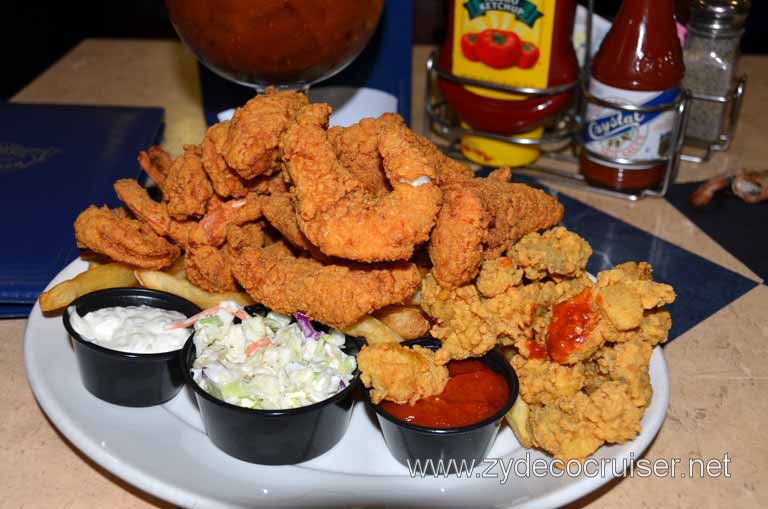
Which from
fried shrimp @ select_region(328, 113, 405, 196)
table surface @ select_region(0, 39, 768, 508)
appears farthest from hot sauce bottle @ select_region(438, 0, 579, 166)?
fried shrimp @ select_region(328, 113, 405, 196)

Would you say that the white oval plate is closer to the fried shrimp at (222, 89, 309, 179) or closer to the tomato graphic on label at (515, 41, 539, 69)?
the fried shrimp at (222, 89, 309, 179)

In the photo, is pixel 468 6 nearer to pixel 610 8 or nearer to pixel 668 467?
pixel 668 467

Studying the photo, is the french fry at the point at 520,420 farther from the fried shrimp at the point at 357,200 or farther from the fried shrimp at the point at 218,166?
the fried shrimp at the point at 218,166

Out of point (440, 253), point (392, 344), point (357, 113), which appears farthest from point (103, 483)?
point (357, 113)

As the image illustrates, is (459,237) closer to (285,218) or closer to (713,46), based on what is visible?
(285,218)

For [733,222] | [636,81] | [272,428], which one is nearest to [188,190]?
[272,428]

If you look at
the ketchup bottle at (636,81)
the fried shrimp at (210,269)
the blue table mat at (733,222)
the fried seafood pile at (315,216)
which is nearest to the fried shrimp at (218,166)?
the fried seafood pile at (315,216)
